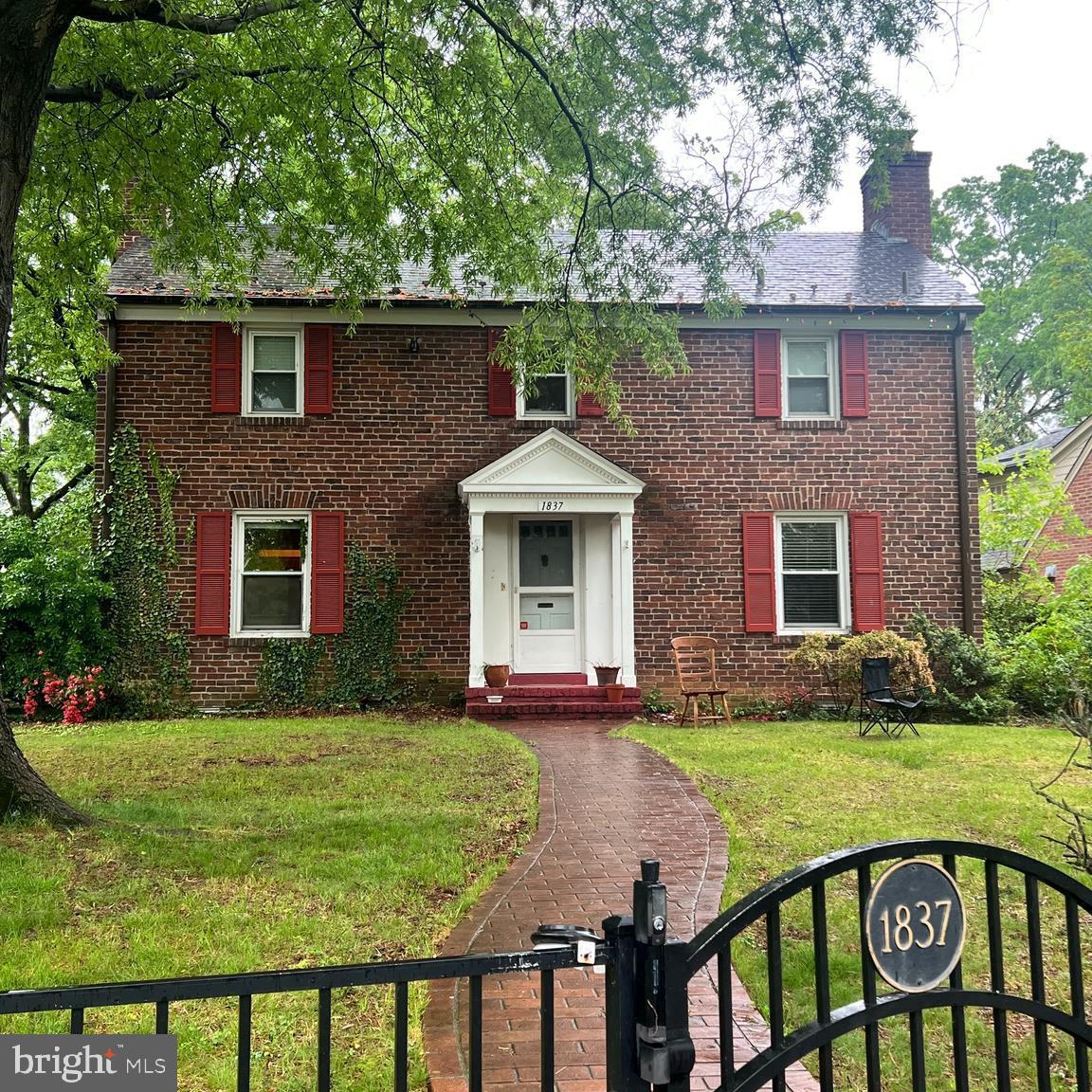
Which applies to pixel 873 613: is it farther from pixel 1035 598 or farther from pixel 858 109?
pixel 858 109

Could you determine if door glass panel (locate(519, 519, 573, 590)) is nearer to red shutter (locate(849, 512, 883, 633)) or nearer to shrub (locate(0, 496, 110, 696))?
red shutter (locate(849, 512, 883, 633))

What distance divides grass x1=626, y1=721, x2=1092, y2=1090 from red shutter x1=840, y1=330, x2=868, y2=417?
4.88 metres

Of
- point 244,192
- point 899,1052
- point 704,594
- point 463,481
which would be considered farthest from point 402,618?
point 899,1052

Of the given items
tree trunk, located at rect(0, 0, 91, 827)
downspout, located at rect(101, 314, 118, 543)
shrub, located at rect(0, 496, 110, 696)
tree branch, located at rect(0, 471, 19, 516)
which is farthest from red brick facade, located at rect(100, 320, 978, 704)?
tree branch, located at rect(0, 471, 19, 516)

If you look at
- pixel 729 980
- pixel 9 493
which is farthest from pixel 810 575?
pixel 9 493

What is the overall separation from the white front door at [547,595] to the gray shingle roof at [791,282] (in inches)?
138

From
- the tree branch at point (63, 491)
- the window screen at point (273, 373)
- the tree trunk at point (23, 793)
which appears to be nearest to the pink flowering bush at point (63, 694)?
the window screen at point (273, 373)

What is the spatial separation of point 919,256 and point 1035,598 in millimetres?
6219

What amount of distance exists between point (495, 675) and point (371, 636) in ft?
6.37

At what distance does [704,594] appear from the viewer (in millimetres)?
13352

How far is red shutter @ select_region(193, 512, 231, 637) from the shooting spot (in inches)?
508

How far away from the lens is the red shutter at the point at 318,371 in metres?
13.2

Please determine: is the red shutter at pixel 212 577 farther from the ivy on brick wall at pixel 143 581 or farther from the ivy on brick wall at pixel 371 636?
the ivy on brick wall at pixel 371 636

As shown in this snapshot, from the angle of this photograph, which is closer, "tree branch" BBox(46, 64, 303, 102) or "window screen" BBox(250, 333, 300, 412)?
"tree branch" BBox(46, 64, 303, 102)
